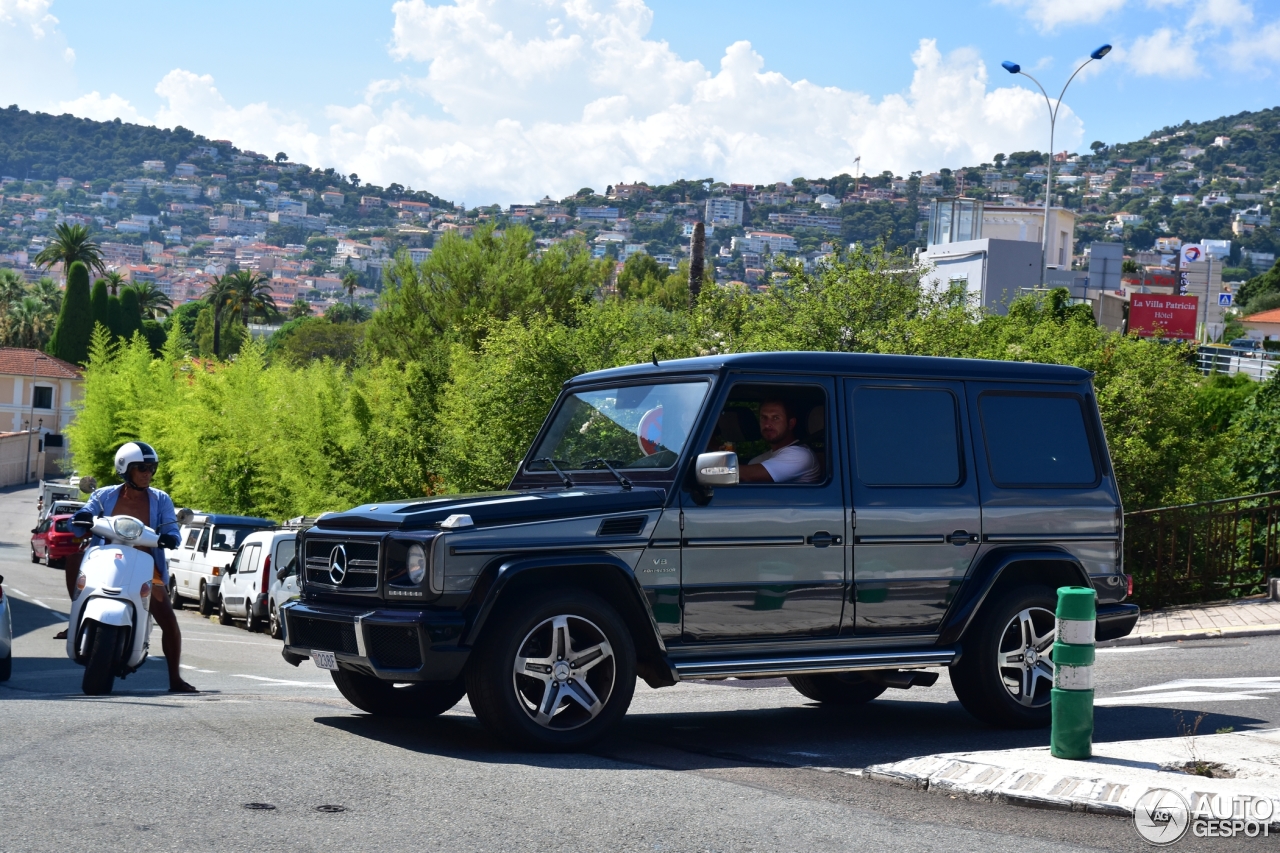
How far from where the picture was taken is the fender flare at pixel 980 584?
27.3ft

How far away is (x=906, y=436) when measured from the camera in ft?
27.5

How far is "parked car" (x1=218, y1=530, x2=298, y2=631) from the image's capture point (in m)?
24.2

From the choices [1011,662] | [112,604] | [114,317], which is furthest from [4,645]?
[114,317]

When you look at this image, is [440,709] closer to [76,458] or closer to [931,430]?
[931,430]

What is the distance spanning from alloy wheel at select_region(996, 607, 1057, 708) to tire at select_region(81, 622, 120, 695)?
5815 millimetres

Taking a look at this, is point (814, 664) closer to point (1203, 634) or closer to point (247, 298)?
point (1203, 634)

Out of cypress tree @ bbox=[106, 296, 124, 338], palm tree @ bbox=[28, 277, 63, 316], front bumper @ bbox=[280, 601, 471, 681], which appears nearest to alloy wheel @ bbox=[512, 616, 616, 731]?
front bumper @ bbox=[280, 601, 471, 681]

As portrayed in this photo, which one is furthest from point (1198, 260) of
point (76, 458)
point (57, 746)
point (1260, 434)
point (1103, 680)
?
point (57, 746)

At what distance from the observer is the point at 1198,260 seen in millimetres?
117625

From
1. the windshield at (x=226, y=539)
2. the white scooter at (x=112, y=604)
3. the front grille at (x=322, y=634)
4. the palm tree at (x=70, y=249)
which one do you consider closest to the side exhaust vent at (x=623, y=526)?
the front grille at (x=322, y=634)

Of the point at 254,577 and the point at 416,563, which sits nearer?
the point at 416,563

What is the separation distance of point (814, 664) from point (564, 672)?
1493mm

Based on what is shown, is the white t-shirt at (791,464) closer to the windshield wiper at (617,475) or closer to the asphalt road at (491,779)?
the windshield wiper at (617,475)

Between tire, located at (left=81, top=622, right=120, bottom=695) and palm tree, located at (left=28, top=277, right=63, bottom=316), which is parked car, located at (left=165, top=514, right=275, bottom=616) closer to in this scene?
tire, located at (left=81, top=622, right=120, bottom=695)
